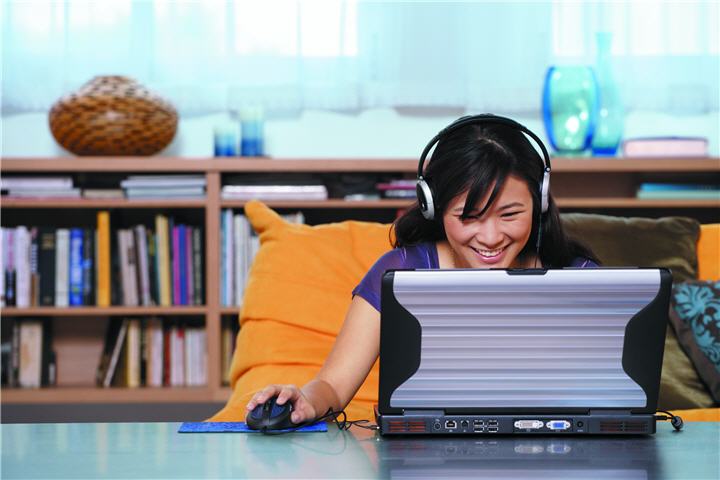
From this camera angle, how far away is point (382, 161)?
2.97 meters

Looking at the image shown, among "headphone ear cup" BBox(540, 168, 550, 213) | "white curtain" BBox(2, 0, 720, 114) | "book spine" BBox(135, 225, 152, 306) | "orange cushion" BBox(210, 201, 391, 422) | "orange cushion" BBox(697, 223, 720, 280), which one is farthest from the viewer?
"white curtain" BBox(2, 0, 720, 114)

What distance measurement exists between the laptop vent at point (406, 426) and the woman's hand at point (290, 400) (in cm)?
12

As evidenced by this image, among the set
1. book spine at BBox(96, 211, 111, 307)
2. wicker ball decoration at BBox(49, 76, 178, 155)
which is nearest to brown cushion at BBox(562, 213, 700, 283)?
wicker ball decoration at BBox(49, 76, 178, 155)

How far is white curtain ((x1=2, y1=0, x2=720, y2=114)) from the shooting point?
321 cm

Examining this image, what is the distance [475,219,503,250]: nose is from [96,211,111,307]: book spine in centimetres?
194

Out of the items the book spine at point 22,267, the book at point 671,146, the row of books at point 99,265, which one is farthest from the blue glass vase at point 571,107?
the book spine at point 22,267

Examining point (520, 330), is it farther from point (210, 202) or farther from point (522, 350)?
point (210, 202)

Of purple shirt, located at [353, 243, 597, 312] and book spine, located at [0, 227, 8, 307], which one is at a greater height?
purple shirt, located at [353, 243, 597, 312]

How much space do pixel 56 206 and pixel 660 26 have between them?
206 cm

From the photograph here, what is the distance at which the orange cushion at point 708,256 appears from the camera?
220 centimetres

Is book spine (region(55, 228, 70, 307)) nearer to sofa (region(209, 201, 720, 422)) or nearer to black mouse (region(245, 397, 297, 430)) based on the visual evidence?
sofa (region(209, 201, 720, 422))

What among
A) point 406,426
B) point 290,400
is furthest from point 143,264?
point 406,426

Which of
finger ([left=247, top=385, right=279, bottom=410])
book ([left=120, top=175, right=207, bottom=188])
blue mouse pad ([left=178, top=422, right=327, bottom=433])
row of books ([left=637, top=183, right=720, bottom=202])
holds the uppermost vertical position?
book ([left=120, top=175, right=207, bottom=188])

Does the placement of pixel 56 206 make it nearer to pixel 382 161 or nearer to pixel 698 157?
pixel 382 161
